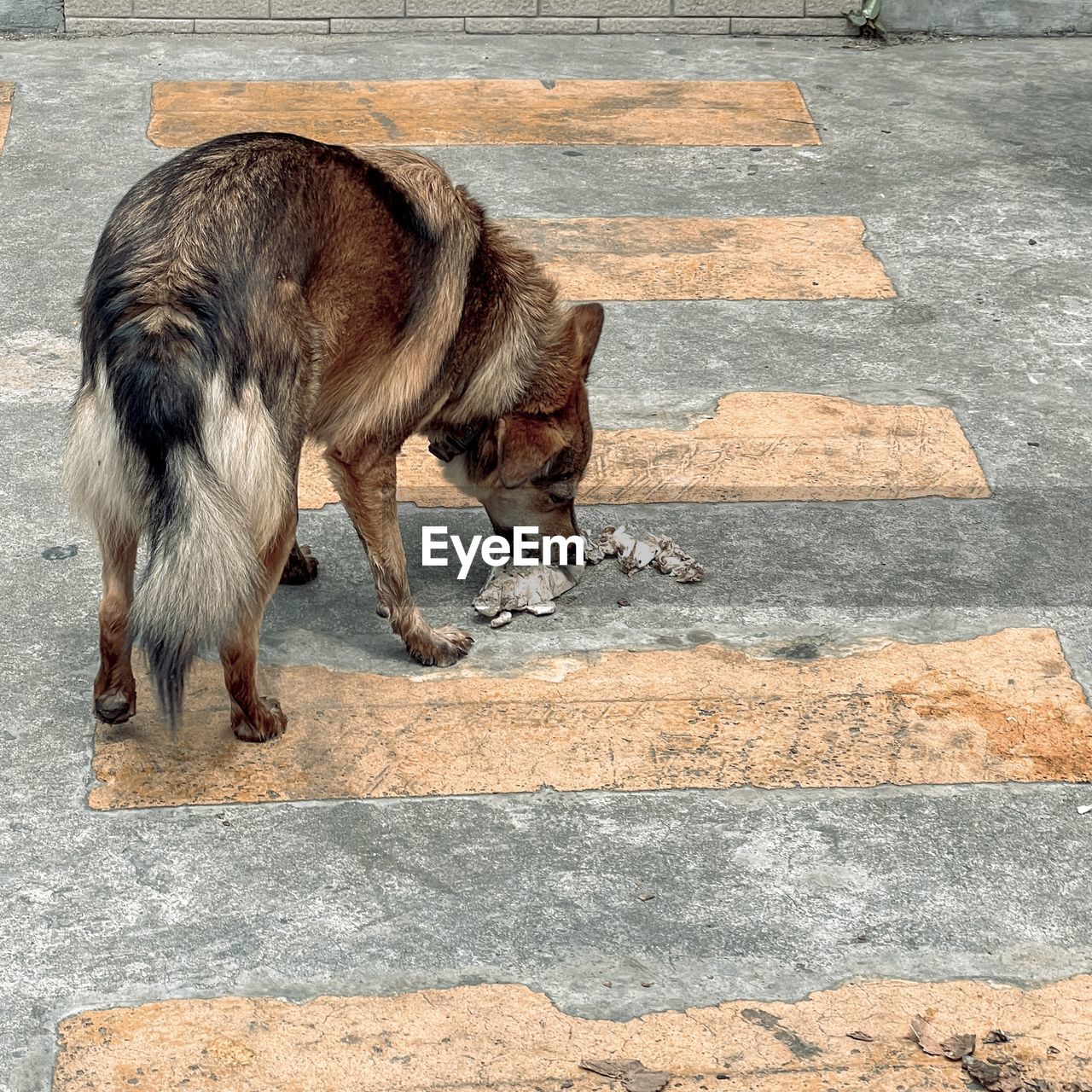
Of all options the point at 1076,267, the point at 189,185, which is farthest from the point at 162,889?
the point at 1076,267

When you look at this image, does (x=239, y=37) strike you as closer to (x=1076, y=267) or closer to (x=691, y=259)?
(x=691, y=259)

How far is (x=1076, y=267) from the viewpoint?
7.84 metres

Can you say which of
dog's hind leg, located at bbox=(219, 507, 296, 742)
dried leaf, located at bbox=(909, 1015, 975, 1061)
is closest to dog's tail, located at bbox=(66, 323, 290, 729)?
dog's hind leg, located at bbox=(219, 507, 296, 742)

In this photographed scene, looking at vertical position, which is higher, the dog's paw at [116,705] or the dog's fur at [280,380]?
the dog's fur at [280,380]

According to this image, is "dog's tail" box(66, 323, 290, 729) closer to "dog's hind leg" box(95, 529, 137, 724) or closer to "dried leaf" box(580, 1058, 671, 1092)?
"dog's hind leg" box(95, 529, 137, 724)

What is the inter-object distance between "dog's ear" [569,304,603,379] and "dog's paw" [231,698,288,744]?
1.53 metres

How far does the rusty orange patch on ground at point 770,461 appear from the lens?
6.08 m

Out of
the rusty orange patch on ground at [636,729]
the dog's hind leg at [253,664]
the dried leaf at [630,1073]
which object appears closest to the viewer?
the dried leaf at [630,1073]

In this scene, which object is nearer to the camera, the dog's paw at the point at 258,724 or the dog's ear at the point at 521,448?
the dog's paw at the point at 258,724

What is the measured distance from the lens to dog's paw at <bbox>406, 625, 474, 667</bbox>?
509 cm

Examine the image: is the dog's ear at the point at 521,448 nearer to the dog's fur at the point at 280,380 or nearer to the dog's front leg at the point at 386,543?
the dog's fur at the point at 280,380

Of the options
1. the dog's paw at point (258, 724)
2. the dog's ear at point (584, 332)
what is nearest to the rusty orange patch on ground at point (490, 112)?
the dog's ear at point (584, 332)

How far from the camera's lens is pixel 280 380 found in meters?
4.31

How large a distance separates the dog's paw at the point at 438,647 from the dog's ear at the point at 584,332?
977 millimetres
